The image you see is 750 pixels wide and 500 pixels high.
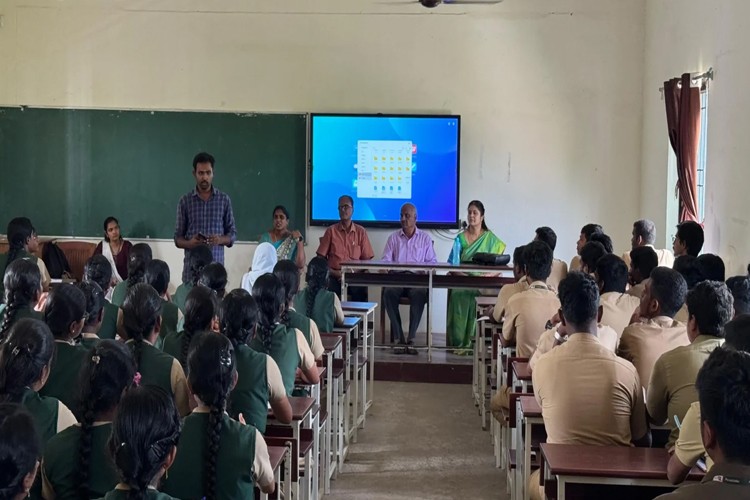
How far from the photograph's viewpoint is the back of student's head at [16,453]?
153 centimetres

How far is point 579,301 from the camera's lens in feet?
9.76

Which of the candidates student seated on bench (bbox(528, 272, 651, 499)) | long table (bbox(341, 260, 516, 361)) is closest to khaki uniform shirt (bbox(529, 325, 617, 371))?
student seated on bench (bbox(528, 272, 651, 499))

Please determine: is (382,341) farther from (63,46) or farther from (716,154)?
(63,46)

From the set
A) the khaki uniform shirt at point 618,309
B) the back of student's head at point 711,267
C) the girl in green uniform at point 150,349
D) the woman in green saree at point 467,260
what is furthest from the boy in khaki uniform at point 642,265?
the girl in green uniform at point 150,349

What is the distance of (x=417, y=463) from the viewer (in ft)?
15.4

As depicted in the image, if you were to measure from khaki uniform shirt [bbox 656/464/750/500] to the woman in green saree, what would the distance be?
5.74 m

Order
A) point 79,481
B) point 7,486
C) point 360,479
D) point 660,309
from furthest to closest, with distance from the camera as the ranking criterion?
1. point 360,479
2. point 660,309
3. point 79,481
4. point 7,486

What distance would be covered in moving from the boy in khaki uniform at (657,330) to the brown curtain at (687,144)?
126 inches

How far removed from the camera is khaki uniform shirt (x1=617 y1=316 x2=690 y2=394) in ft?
10.5

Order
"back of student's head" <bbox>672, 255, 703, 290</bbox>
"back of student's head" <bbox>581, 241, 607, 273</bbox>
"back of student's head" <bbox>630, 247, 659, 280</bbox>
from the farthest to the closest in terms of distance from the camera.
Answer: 1. "back of student's head" <bbox>581, 241, 607, 273</bbox>
2. "back of student's head" <bbox>630, 247, 659, 280</bbox>
3. "back of student's head" <bbox>672, 255, 703, 290</bbox>

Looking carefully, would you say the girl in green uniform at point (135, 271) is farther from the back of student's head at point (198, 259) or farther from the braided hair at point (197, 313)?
the braided hair at point (197, 313)

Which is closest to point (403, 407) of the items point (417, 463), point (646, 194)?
point (417, 463)

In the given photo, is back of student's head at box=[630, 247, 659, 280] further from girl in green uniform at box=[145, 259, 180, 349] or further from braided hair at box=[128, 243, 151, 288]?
braided hair at box=[128, 243, 151, 288]

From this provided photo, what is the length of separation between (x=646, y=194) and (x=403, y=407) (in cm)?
355
